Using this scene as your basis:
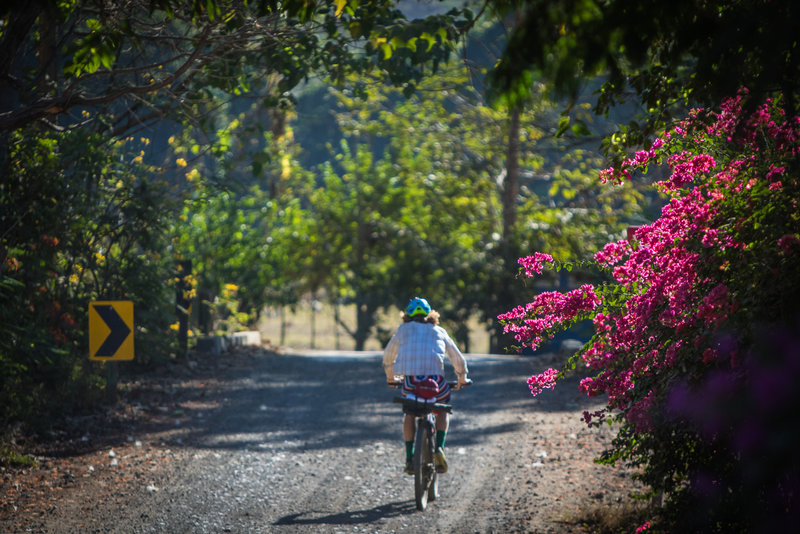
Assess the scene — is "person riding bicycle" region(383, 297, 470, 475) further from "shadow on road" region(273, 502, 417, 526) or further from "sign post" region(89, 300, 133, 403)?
"sign post" region(89, 300, 133, 403)

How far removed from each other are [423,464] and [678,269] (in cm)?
312

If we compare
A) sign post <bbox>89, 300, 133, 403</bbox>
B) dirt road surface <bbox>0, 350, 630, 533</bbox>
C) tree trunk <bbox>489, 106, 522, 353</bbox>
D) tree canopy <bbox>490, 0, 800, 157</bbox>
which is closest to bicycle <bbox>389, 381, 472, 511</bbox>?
dirt road surface <bbox>0, 350, 630, 533</bbox>

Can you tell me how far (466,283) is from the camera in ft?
75.7

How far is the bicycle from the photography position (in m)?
7.44

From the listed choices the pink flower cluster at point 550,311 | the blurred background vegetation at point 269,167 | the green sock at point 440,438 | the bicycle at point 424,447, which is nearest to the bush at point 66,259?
the blurred background vegetation at point 269,167

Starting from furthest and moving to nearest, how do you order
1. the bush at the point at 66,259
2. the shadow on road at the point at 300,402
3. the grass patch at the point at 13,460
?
the shadow on road at the point at 300,402, the bush at the point at 66,259, the grass patch at the point at 13,460

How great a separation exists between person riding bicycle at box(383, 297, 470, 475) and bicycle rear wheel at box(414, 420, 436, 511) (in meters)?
0.13

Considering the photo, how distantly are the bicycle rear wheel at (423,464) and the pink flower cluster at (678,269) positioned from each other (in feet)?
5.24

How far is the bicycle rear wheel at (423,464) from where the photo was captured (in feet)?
24.4

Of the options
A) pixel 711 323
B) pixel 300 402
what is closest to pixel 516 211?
pixel 300 402

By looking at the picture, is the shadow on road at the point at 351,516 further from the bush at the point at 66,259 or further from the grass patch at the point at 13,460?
the bush at the point at 66,259

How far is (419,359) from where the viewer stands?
7.66m

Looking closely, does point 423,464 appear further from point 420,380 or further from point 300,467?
point 300,467

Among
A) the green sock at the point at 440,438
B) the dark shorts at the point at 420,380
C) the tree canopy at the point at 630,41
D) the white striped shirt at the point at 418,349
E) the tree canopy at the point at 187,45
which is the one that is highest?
the tree canopy at the point at 187,45
